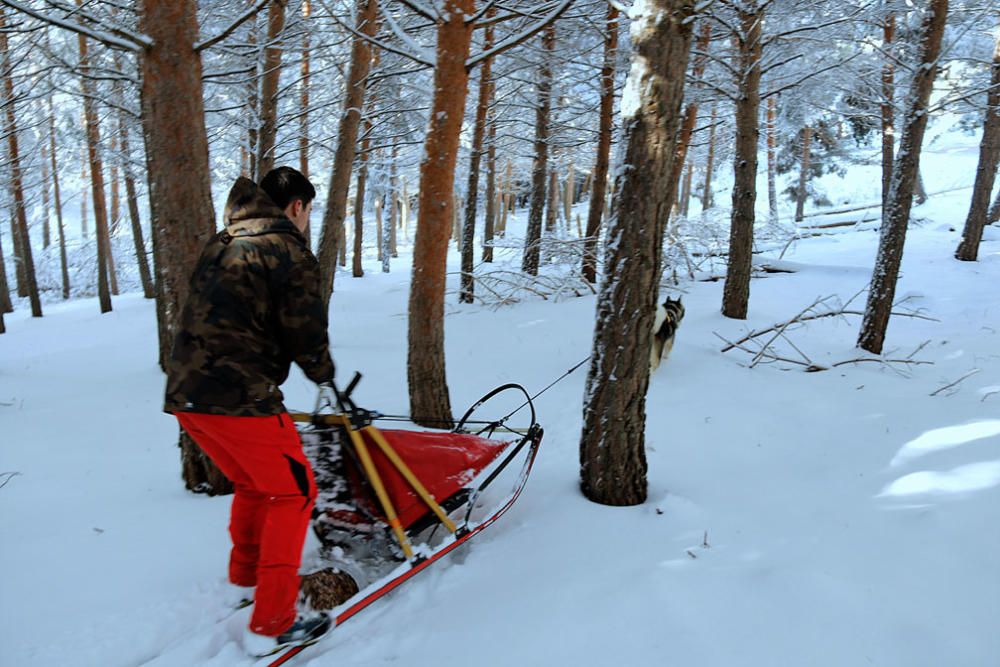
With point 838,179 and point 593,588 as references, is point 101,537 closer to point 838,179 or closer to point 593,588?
point 593,588

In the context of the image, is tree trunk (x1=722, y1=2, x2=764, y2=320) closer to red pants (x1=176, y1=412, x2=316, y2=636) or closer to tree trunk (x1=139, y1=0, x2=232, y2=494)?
tree trunk (x1=139, y1=0, x2=232, y2=494)

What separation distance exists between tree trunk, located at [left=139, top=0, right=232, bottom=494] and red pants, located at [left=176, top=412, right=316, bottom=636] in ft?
5.49

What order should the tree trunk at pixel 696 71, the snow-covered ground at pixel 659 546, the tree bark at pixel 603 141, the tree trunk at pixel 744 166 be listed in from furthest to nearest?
the tree bark at pixel 603 141 < the tree trunk at pixel 696 71 < the tree trunk at pixel 744 166 < the snow-covered ground at pixel 659 546

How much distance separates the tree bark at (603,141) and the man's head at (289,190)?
895cm

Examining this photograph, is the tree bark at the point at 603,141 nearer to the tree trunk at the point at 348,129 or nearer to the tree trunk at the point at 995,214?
the tree trunk at the point at 348,129

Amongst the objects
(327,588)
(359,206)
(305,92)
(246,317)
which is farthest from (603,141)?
(327,588)

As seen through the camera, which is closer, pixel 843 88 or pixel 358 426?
pixel 358 426

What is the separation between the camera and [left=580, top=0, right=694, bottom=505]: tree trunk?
3.00 metres

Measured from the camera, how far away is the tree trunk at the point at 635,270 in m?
3.00

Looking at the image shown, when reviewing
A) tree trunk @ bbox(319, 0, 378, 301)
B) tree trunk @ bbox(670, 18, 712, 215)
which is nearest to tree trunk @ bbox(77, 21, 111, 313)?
tree trunk @ bbox(319, 0, 378, 301)

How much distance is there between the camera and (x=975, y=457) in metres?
3.44

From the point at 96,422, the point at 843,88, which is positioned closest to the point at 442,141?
the point at 96,422

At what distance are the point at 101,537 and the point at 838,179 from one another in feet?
120

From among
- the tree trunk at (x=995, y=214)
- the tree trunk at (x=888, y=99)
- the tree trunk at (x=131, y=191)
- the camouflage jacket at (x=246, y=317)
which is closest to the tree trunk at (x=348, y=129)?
the camouflage jacket at (x=246, y=317)
